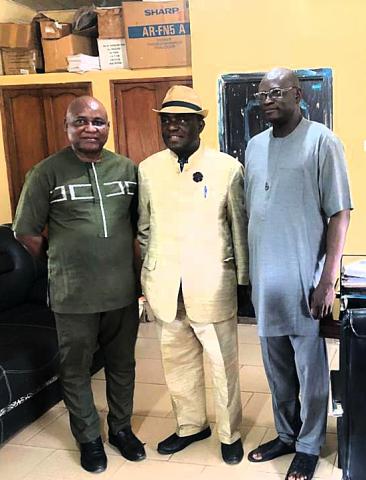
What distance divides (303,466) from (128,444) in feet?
2.48

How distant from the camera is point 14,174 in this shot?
4871mm

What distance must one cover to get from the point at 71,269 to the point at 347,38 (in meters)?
2.37

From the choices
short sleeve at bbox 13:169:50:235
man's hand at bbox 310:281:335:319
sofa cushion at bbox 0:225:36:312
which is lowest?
sofa cushion at bbox 0:225:36:312

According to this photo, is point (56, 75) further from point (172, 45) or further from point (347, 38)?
point (347, 38)

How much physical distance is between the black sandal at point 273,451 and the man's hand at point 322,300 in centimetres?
67

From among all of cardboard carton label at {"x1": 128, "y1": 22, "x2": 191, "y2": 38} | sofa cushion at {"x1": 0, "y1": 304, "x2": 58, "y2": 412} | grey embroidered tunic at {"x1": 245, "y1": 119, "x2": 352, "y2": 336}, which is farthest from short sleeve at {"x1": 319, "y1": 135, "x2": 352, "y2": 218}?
cardboard carton label at {"x1": 128, "y1": 22, "x2": 191, "y2": 38}

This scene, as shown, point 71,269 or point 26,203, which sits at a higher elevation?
point 26,203

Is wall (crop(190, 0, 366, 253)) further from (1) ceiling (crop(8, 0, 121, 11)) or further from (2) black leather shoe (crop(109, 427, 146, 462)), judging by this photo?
(2) black leather shoe (crop(109, 427, 146, 462))

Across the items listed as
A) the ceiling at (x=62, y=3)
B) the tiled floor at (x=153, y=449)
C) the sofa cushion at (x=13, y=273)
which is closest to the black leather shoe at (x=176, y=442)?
the tiled floor at (x=153, y=449)

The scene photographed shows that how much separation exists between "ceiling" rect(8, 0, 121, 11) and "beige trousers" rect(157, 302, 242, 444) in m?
3.63

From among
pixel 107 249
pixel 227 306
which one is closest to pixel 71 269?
pixel 107 249

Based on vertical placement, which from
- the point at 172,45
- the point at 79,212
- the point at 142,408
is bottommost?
the point at 142,408

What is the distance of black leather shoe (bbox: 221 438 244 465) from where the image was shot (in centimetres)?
246

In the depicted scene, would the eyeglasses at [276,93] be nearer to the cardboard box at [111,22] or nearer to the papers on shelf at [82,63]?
the cardboard box at [111,22]
